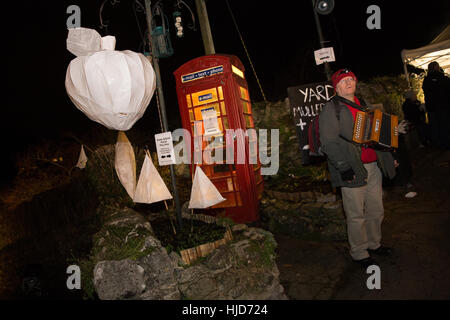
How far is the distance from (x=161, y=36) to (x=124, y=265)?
2.97 metres

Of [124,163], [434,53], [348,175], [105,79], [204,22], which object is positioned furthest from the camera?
[434,53]

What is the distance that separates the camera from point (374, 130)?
10.3 feet

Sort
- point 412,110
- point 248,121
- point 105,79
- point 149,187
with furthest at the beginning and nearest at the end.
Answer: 1. point 412,110
2. point 248,121
3. point 149,187
4. point 105,79

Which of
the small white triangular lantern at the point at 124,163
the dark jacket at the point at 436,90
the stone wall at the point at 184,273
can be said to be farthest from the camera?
the dark jacket at the point at 436,90

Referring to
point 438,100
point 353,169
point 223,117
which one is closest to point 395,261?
point 353,169

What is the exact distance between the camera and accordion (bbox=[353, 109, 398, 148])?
311cm

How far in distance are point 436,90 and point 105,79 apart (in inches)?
276

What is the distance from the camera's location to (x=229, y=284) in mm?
2771

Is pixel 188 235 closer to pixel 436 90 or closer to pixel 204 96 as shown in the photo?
pixel 204 96

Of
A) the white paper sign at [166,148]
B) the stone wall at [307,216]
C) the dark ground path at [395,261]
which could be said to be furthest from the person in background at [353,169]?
the white paper sign at [166,148]

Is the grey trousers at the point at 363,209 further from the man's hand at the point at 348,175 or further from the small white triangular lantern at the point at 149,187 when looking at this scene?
the small white triangular lantern at the point at 149,187

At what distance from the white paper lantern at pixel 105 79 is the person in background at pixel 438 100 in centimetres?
641

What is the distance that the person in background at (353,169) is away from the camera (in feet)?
10.3

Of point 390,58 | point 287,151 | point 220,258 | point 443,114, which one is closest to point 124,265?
point 220,258
